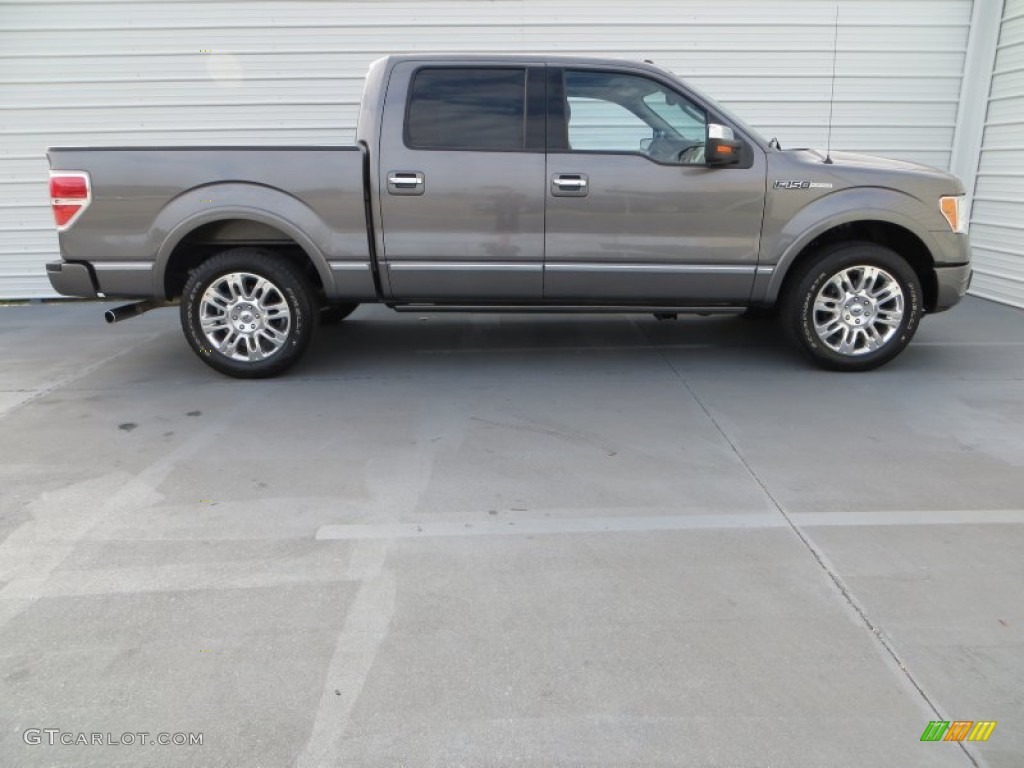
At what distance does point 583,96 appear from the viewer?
16.5ft

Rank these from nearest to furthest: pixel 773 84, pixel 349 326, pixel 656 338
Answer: pixel 656 338 < pixel 349 326 < pixel 773 84

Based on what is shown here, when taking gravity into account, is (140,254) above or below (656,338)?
above

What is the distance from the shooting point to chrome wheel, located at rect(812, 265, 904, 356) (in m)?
5.07

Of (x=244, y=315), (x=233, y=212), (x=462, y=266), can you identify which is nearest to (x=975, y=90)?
(x=462, y=266)

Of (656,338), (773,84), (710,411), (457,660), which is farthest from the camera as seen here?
(773,84)

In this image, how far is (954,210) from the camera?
4.97 m

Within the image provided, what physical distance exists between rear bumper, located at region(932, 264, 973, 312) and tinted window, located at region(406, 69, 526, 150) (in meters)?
3.03

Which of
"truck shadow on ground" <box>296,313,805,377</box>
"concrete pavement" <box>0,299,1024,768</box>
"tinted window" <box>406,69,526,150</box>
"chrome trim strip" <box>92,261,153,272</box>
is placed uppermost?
"tinted window" <box>406,69,526,150</box>

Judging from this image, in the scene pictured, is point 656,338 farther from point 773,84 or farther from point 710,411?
point 773,84

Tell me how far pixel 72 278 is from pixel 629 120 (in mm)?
3958

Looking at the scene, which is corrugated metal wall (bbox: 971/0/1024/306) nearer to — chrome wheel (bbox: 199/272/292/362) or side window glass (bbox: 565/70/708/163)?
side window glass (bbox: 565/70/708/163)

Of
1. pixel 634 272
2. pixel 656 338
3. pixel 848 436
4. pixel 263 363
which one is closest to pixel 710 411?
pixel 848 436

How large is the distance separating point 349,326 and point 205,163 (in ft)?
7.65

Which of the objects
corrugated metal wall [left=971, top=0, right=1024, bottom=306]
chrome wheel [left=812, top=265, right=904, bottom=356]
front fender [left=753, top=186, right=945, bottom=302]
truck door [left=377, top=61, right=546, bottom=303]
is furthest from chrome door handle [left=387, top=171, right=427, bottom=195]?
corrugated metal wall [left=971, top=0, right=1024, bottom=306]
